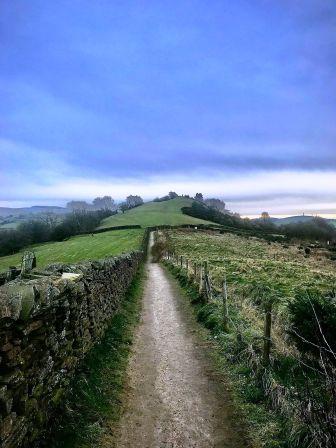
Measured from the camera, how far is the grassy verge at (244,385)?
7.38 metres

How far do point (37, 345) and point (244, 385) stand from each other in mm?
5546

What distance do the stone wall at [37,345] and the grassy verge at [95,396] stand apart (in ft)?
1.12

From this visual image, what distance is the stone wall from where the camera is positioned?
561 centimetres

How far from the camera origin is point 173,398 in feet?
30.1

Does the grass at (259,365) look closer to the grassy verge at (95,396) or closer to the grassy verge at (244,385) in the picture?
the grassy verge at (244,385)

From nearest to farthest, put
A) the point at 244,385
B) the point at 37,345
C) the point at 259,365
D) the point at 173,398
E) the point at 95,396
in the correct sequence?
1. the point at 37,345
2. the point at 95,396
3. the point at 173,398
4. the point at 244,385
5. the point at 259,365

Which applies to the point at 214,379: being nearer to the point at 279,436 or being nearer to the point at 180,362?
the point at 180,362

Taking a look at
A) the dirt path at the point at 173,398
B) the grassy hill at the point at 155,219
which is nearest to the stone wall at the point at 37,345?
the dirt path at the point at 173,398

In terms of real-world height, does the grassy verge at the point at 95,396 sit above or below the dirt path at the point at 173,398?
above

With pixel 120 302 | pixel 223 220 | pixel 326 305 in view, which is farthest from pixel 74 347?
pixel 223 220

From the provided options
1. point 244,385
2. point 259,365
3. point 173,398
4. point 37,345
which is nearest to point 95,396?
point 173,398

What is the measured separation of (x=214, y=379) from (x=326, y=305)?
3685 millimetres

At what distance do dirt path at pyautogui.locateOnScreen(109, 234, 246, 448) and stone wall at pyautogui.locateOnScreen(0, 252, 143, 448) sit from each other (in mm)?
1578

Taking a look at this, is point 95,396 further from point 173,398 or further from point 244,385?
point 244,385
